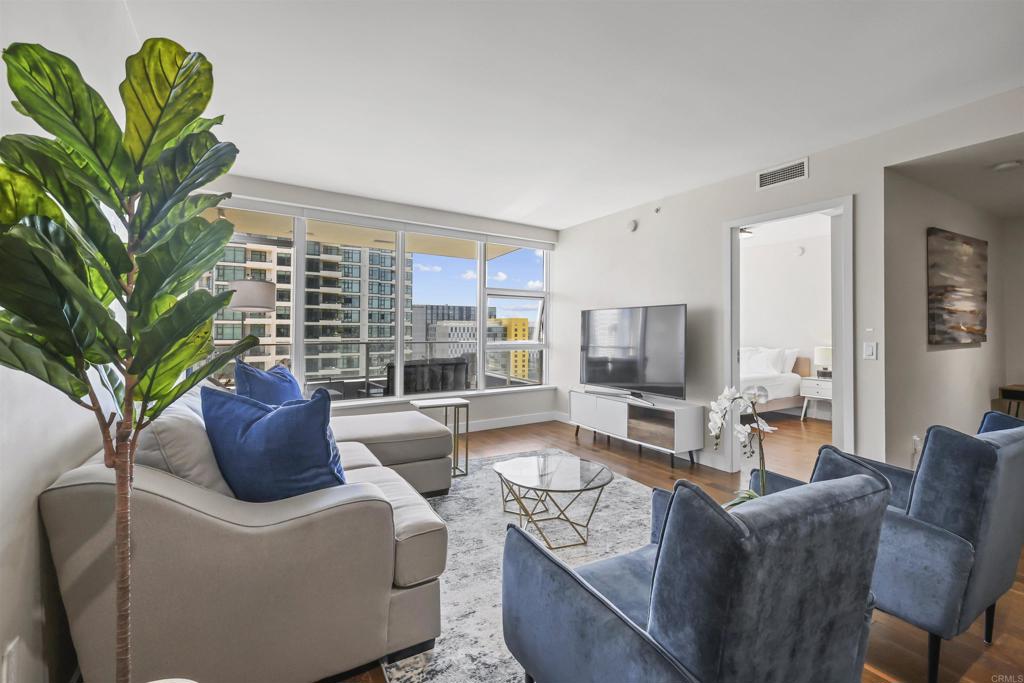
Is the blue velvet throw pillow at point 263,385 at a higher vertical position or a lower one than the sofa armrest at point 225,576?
higher

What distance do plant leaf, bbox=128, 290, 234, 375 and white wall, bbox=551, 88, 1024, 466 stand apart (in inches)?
143

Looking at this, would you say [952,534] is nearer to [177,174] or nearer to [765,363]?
[177,174]

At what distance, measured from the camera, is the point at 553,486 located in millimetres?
2350

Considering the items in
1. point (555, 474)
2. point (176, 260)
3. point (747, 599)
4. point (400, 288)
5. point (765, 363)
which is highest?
point (400, 288)

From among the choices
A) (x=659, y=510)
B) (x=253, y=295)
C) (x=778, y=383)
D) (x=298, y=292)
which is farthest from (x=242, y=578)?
(x=778, y=383)

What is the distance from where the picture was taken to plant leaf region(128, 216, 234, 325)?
86 centimetres

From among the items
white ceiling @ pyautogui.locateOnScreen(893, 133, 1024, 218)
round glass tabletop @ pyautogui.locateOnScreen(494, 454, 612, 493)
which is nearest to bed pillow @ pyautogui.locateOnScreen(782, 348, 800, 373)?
white ceiling @ pyautogui.locateOnScreen(893, 133, 1024, 218)

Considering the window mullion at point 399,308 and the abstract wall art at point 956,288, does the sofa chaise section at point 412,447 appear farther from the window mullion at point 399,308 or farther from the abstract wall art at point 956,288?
the abstract wall art at point 956,288

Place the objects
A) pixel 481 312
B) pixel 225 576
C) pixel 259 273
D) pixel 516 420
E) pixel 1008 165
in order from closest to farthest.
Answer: pixel 225 576 → pixel 1008 165 → pixel 259 273 → pixel 481 312 → pixel 516 420

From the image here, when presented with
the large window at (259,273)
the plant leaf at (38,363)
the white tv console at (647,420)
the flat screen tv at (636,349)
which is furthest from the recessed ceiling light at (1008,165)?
the large window at (259,273)

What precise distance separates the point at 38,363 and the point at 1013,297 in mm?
6659

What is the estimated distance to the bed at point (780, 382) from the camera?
19.9 feet

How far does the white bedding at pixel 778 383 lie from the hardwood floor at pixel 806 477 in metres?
0.38

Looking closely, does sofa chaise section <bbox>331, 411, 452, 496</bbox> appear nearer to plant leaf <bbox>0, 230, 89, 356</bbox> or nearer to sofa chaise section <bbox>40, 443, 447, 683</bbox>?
sofa chaise section <bbox>40, 443, 447, 683</bbox>
